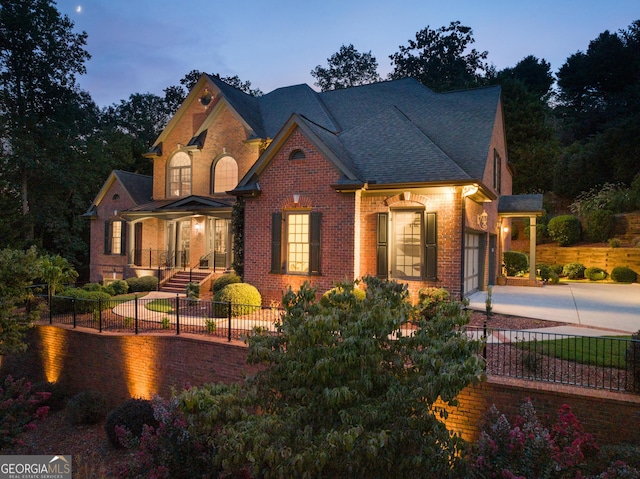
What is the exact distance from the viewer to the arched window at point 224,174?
20.6m

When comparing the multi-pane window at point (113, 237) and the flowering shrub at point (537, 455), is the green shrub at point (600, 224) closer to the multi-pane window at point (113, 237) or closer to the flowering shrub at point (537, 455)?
the flowering shrub at point (537, 455)

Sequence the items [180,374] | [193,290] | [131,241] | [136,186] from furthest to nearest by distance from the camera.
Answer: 1. [136,186]
2. [131,241]
3. [193,290]
4. [180,374]

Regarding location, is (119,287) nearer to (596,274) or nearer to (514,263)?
(514,263)

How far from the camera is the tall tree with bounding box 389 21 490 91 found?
44.3 meters

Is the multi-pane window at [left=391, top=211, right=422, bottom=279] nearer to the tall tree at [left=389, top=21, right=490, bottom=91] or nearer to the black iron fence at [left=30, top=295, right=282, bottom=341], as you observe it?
the black iron fence at [left=30, top=295, right=282, bottom=341]

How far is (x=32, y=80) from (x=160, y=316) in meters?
25.4

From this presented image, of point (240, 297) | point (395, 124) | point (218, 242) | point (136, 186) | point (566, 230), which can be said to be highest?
point (395, 124)

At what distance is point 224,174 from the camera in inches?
822

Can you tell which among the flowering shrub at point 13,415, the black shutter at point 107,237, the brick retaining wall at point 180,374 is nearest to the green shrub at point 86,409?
the brick retaining wall at point 180,374

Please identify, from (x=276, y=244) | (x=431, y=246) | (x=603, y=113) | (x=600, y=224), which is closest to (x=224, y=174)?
(x=276, y=244)

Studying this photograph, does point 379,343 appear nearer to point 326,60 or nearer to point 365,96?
point 365,96

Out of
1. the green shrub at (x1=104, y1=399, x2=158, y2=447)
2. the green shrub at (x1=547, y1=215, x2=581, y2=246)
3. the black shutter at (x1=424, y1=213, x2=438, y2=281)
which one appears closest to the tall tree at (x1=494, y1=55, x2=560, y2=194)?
the green shrub at (x1=547, y1=215, x2=581, y2=246)

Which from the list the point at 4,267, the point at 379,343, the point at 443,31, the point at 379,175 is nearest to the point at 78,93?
the point at 4,267

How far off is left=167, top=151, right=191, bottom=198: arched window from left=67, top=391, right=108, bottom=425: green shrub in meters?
12.9
